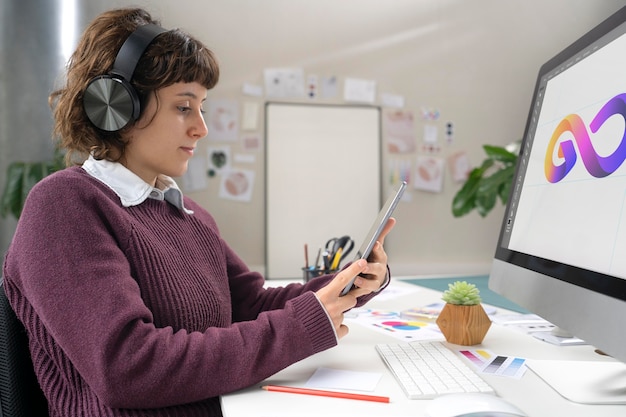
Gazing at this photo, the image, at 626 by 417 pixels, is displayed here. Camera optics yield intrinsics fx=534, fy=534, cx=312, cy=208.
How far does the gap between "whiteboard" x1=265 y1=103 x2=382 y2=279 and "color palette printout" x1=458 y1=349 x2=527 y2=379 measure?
2636 millimetres

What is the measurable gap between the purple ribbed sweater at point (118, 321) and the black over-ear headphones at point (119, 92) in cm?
10

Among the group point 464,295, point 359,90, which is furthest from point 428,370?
point 359,90

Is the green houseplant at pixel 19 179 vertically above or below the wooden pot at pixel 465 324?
above

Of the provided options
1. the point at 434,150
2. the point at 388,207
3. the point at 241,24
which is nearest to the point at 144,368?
the point at 388,207

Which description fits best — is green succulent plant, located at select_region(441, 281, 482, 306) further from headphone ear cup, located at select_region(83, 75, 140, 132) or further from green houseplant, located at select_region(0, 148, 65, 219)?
green houseplant, located at select_region(0, 148, 65, 219)

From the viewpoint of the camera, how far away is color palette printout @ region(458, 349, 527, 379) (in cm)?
69

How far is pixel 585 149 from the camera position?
0.67m

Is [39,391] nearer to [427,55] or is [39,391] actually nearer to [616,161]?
[616,161]

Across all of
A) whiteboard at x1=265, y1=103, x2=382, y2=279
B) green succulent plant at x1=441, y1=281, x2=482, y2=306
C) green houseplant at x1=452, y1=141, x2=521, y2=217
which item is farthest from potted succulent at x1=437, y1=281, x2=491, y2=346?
whiteboard at x1=265, y1=103, x2=382, y2=279

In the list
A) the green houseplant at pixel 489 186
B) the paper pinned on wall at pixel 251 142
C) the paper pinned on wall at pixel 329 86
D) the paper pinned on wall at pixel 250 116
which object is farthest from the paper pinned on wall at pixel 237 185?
the green houseplant at pixel 489 186

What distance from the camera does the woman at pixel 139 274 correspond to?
0.61 metres

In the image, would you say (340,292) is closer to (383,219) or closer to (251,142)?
(383,219)

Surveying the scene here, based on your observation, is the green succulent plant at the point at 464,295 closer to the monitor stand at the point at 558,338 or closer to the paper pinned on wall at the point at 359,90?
the monitor stand at the point at 558,338

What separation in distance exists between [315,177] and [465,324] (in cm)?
270
